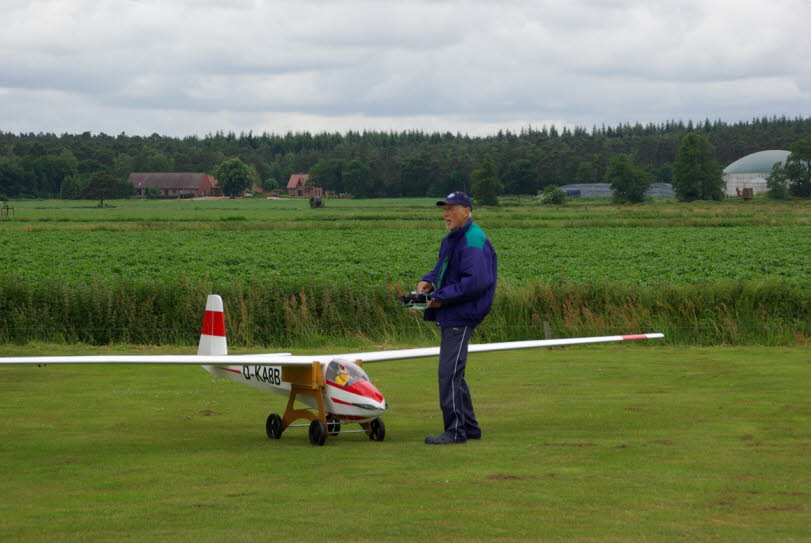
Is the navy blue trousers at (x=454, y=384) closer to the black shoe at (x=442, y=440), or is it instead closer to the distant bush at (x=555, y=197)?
the black shoe at (x=442, y=440)

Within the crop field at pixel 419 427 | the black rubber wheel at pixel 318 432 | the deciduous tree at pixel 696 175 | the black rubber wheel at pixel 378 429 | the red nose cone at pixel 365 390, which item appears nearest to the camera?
the crop field at pixel 419 427

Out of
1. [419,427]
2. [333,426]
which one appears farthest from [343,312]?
[333,426]

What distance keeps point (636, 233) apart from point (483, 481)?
195 feet

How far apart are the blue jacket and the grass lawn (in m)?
1.20

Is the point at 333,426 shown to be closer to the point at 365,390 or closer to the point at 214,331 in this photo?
the point at 365,390

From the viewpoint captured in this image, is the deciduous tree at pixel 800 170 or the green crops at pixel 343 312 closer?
the green crops at pixel 343 312

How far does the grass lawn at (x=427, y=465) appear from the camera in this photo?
20.9 ft

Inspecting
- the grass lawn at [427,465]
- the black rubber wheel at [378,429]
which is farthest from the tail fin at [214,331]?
the black rubber wheel at [378,429]

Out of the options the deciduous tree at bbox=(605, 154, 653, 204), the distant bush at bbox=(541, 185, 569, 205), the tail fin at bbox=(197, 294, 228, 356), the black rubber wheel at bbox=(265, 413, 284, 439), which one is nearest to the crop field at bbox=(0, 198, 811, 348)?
the tail fin at bbox=(197, 294, 228, 356)

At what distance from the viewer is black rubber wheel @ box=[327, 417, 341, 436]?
10117 mm

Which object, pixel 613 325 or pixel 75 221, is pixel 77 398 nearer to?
pixel 613 325

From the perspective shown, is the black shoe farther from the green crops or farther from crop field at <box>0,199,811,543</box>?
the green crops

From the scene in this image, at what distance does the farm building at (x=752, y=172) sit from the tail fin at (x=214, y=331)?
163999 millimetres

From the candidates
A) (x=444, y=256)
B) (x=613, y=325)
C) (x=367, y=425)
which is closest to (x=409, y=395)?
(x=367, y=425)
